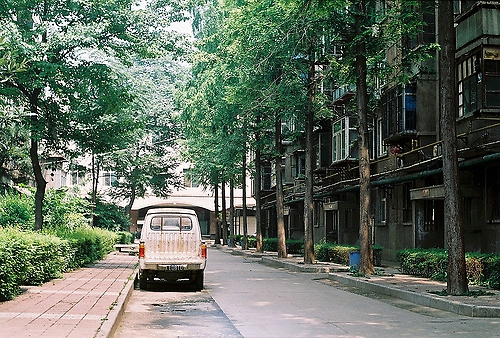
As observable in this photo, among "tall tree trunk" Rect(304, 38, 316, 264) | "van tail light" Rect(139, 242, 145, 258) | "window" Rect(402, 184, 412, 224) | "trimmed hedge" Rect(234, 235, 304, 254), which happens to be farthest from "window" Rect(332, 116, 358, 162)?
"van tail light" Rect(139, 242, 145, 258)

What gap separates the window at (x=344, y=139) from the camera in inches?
1449

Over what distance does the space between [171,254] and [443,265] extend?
794cm

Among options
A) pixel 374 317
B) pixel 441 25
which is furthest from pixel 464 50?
pixel 374 317

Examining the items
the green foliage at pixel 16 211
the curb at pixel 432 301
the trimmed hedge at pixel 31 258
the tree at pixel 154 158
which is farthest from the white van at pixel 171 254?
the tree at pixel 154 158

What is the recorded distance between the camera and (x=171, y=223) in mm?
20891

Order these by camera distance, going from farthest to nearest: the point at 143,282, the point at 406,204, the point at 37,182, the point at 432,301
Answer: the point at 406,204, the point at 37,182, the point at 143,282, the point at 432,301

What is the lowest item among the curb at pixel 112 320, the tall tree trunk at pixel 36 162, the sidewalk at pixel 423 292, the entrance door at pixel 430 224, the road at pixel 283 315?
the road at pixel 283 315

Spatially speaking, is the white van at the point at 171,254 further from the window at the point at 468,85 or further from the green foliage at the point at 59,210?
the green foliage at the point at 59,210

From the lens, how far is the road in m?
11.9

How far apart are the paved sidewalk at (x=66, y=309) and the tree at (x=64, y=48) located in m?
6.69

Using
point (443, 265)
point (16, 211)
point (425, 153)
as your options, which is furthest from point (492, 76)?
point (16, 211)

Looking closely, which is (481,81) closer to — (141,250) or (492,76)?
(492,76)

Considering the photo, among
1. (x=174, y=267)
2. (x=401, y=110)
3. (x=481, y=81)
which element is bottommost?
(x=174, y=267)

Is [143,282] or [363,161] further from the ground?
[363,161]
